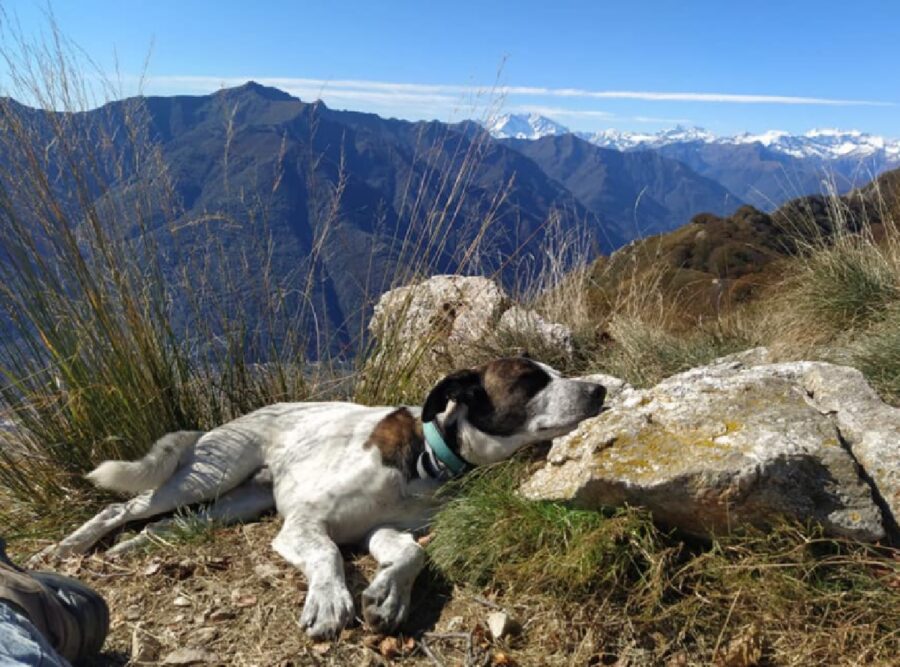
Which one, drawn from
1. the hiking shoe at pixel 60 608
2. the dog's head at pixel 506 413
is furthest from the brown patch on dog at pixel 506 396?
the hiking shoe at pixel 60 608

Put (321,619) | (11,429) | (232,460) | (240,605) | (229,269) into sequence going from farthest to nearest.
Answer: (229,269) → (11,429) → (232,460) → (240,605) → (321,619)

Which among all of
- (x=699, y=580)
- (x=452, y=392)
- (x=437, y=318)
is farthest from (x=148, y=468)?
(x=437, y=318)

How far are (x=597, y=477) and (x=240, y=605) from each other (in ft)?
5.59

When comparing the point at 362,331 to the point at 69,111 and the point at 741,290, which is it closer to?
the point at 69,111

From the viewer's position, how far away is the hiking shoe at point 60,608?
2395 mm

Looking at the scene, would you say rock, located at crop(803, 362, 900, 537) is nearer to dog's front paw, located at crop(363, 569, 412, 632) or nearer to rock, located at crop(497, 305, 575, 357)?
dog's front paw, located at crop(363, 569, 412, 632)

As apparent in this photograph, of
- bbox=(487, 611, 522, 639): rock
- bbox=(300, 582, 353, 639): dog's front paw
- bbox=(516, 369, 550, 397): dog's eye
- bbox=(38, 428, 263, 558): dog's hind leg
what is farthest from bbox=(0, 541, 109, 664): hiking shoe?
bbox=(516, 369, 550, 397): dog's eye

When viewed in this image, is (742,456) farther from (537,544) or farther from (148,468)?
(148,468)

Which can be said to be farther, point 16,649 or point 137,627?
point 137,627

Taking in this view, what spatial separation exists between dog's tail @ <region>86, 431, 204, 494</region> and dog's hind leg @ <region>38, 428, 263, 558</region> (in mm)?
66

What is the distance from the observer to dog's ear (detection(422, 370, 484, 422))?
397cm

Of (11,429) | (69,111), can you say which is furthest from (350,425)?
(69,111)

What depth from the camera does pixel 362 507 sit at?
3.93 metres

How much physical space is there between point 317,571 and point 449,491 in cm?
91
